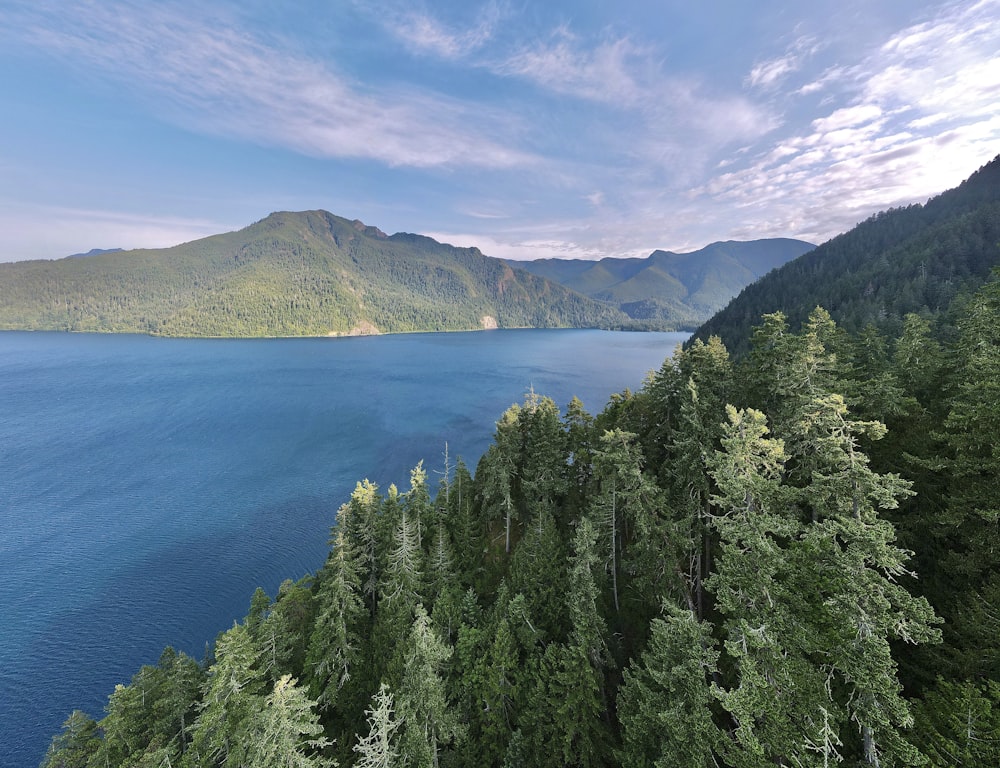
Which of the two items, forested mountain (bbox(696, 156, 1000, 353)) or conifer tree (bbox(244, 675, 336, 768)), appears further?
forested mountain (bbox(696, 156, 1000, 353))

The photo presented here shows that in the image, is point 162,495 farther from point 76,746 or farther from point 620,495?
point 620,495

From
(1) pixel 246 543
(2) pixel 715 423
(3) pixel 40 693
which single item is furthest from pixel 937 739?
(1) pixel 246 543

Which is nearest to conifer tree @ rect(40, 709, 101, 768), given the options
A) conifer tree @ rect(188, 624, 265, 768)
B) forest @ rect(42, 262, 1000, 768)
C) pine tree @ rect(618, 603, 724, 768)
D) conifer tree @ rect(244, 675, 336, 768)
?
forest @ rect(42, 262, 1000, 768)

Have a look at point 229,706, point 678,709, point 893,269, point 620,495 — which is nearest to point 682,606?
point 620,495

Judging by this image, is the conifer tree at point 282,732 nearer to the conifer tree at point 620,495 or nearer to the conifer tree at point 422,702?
the conifer tree at point 422,702

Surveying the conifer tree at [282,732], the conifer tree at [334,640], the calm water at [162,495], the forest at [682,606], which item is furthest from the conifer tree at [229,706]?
the calm water at [162,495]

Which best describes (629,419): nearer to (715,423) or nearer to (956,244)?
(715,423)

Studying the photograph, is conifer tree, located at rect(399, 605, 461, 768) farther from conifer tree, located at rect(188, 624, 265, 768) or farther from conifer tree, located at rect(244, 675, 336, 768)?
conifer tree, located at rect(188, 624, 265, 768)
